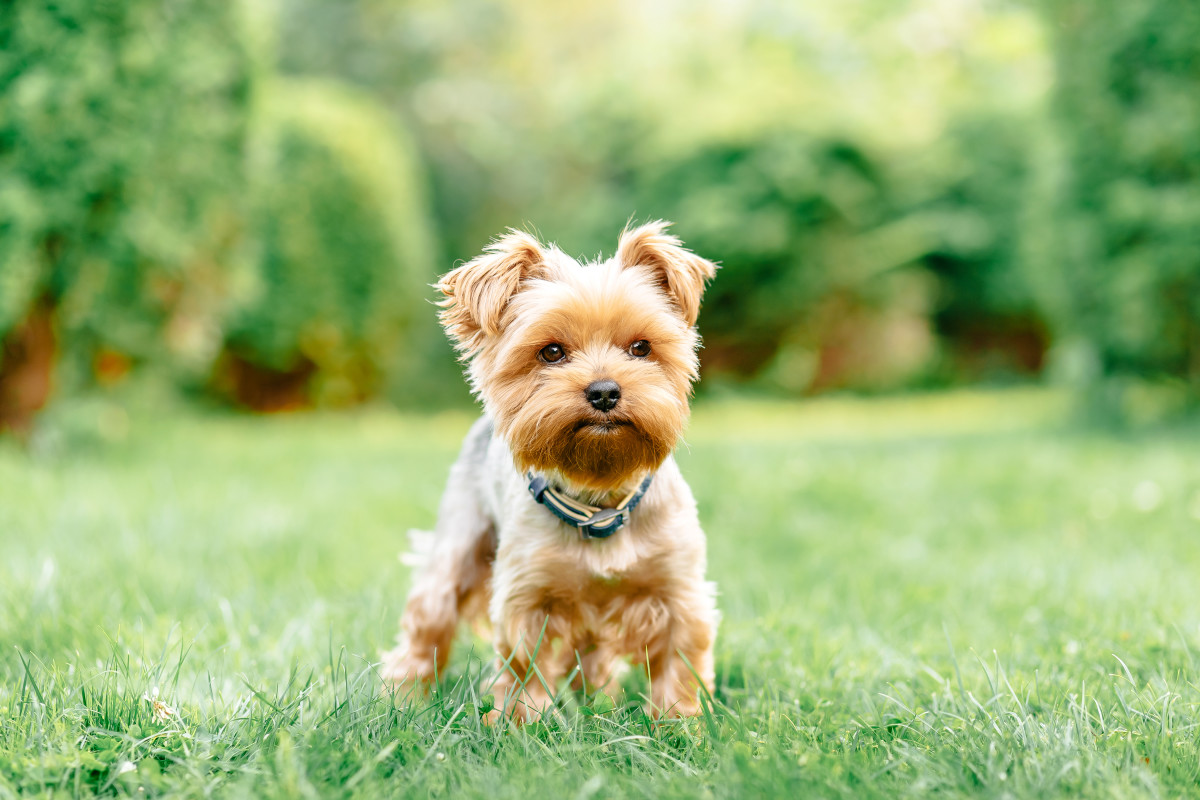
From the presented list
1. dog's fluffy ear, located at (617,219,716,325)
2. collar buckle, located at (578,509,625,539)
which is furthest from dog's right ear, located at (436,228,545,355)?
collar buckle, located at (578,509,625,539)

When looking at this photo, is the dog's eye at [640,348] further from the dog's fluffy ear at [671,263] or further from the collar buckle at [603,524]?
the collar buckle at [603,524]

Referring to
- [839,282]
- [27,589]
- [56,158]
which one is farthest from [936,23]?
[27,589]

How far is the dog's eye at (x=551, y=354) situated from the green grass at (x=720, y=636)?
3.32 ft

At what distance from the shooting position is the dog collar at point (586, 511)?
2.89 metres

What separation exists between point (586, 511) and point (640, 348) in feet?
1.80

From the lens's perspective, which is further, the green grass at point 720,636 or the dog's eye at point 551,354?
the dog's eye at point 551,354

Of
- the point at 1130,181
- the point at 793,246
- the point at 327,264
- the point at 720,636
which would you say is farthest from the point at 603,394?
the point at 793,246

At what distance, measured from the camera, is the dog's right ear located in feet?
9.94

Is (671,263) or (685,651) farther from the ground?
(671,263)

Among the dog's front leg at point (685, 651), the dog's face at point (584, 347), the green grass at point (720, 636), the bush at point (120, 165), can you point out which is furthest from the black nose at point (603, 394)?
the bush at point (120, 165)

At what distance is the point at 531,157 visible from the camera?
66.3ft

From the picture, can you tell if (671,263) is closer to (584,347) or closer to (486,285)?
(584,347)

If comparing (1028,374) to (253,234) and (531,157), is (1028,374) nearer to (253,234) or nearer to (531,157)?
(531,157)

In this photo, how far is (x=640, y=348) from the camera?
9.90ft
